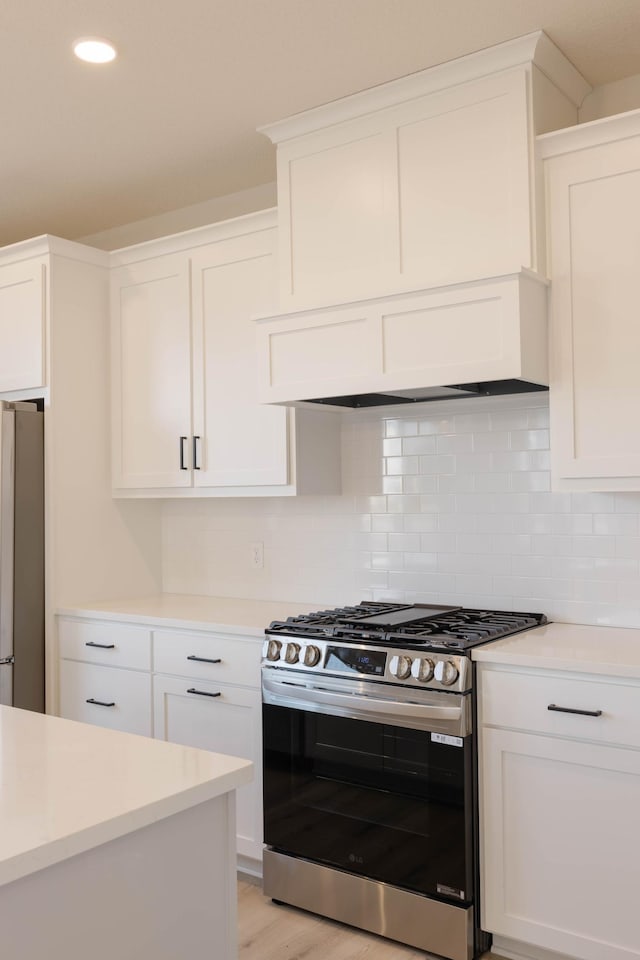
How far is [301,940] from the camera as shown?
2.70 m

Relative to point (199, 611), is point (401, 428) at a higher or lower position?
higher

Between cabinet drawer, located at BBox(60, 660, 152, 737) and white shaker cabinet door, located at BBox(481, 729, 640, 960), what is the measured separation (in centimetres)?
150

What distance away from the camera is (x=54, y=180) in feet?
12.3

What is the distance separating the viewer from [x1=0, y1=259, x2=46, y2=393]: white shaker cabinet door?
3.77m

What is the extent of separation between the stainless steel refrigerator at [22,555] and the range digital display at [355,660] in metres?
1.57

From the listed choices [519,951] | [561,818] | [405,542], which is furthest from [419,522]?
[519,951]

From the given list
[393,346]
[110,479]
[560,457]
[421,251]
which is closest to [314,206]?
[421,251]

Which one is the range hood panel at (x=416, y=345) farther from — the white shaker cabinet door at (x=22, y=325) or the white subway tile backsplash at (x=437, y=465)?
the white shaker cabinet door at (x=22, y=325)

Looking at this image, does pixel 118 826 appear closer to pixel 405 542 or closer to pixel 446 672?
pixel 446 672

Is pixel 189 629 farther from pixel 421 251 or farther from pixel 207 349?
pixel 421 251

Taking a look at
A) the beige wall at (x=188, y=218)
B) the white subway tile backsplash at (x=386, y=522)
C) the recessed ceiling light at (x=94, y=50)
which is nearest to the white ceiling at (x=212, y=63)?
the recessed ceiling light at (x=94, y=50)

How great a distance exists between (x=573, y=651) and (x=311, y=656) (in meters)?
0.82

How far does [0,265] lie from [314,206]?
1634mm

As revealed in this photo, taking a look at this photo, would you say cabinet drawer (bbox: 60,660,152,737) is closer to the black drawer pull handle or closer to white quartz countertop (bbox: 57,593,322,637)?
white quartz countertop (bbox: 57,593,322,637)
